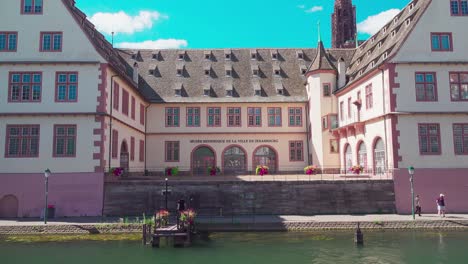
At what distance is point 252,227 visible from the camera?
2150 centimetres

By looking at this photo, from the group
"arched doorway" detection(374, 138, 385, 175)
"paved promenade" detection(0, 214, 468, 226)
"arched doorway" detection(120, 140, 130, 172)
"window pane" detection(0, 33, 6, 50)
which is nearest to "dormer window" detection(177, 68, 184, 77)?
"arched doorway" detection(120, 140, 130, 172)

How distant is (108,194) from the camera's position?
25.4 metres

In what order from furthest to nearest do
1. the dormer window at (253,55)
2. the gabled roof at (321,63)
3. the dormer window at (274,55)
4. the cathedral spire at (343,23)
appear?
the cathedral spire at (343,23) → the dormer window at (274,55) → the dormer window at (253,55) → the gabled roof at (321,63)

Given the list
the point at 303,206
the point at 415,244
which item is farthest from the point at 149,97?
the point at 415,244

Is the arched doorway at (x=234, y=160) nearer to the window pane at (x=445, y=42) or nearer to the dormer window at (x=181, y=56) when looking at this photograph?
the dormer window at (x=181, y=56)

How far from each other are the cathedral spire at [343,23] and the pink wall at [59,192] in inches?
2018

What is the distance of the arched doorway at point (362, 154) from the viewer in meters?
30.5

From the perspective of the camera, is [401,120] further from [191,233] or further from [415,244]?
[191,233]

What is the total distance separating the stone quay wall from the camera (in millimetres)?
25594

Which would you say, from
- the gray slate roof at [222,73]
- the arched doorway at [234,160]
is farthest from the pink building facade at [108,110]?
the arched doorway at [234,160]

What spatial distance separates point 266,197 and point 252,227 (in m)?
4.60

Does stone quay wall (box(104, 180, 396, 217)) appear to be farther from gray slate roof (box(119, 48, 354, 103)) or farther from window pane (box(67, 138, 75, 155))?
gray slate roof (box(119, 48, 354, 103))

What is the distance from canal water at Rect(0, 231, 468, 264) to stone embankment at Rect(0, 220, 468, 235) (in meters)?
1.08

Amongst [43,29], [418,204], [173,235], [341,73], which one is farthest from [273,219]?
[43,29]
